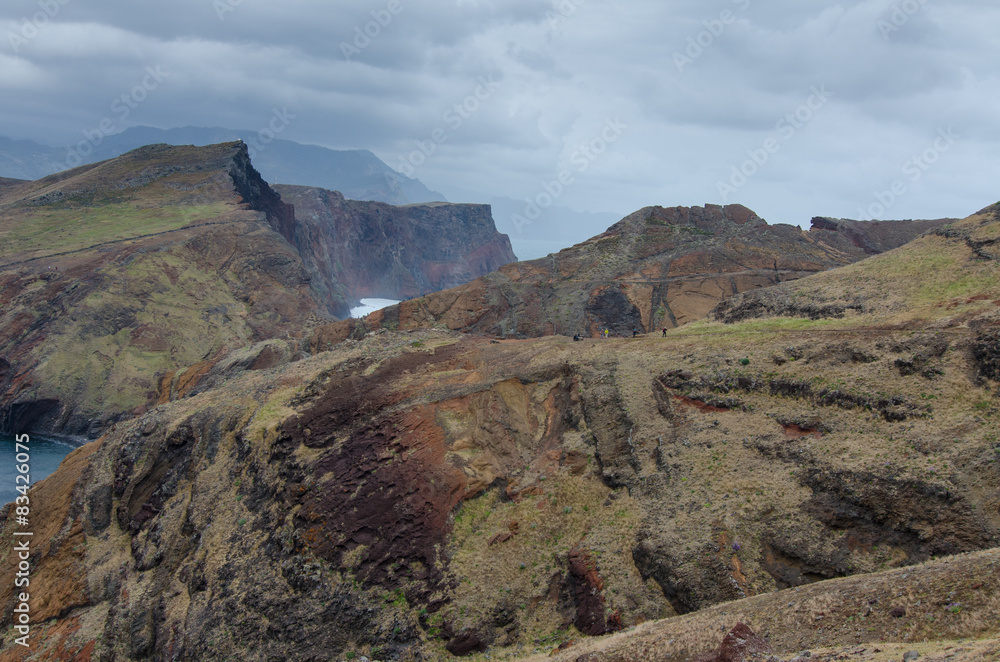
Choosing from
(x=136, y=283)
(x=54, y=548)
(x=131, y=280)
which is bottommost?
(x=54, y=548)

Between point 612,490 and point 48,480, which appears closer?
point 612,490

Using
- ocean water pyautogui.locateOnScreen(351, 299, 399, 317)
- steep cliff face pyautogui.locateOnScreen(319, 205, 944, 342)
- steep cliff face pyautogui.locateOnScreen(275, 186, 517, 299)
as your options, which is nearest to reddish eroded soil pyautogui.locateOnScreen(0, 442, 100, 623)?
steep cliff face pyautogui.locateOnScreen(319, 205, 944, 342)

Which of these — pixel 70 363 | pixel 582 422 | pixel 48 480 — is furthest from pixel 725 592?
pixel 70 363

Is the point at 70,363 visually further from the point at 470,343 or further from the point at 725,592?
the point at 725,592

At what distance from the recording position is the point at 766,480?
20.9 metres

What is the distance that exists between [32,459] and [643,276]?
57.8 meters

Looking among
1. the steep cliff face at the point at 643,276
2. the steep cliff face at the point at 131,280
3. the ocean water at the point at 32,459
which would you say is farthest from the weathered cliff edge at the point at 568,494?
the steep cliff face at the point at 131,280

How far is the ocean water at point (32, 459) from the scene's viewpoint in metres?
48.8

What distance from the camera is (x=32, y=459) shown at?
55750mm

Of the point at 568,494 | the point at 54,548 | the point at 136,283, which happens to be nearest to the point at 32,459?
the point at 136,283

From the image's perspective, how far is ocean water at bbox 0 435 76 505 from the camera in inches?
1922

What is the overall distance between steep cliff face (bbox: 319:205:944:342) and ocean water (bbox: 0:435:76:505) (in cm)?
2575

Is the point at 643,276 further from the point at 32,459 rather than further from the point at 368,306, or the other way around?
the point at 368,306

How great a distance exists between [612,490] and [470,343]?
1603 cm
